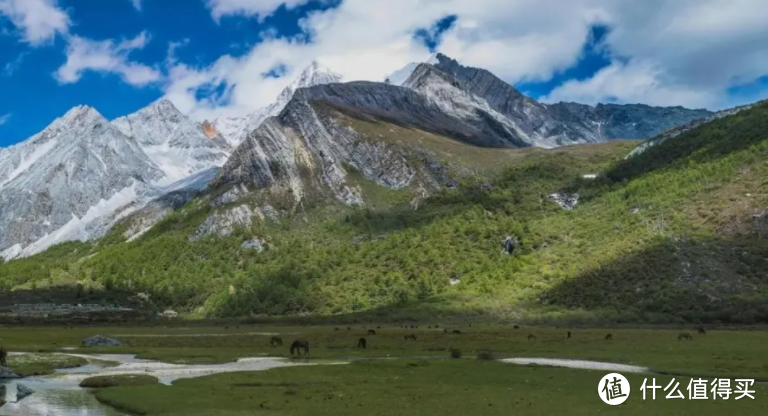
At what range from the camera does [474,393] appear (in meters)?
52.1

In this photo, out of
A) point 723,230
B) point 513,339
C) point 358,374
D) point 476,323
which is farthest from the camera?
point 723,230

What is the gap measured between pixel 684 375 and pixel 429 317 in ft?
422

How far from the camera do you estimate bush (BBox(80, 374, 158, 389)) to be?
193 ft

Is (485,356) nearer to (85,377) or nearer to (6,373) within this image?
(85,377)

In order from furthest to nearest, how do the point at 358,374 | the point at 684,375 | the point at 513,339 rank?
the point at 513,339, the point at 358,374, the point at 684,375

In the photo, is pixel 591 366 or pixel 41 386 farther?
pixel 591 366

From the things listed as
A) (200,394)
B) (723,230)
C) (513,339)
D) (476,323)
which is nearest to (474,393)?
(200,394)

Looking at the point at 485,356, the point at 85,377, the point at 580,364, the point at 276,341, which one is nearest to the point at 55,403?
the point at 85,377

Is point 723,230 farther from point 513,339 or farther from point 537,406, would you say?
point 537,406

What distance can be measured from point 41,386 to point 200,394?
17466 millimetres

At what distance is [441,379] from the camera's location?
61.6 metres

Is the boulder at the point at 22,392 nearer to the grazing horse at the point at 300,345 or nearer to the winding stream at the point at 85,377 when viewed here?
the winding stream at the point at 85,377

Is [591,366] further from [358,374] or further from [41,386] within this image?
[41,386]

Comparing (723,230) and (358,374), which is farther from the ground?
(723,230)
